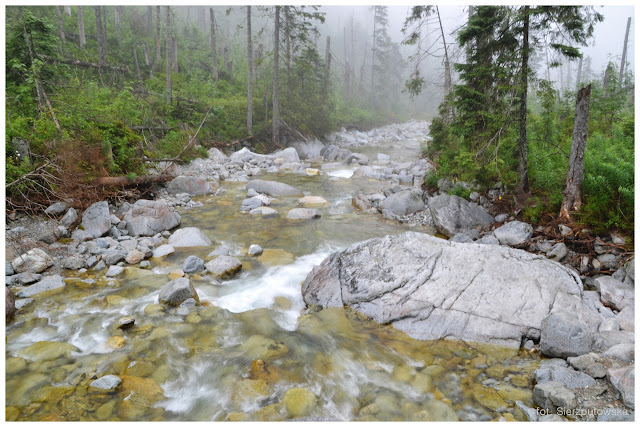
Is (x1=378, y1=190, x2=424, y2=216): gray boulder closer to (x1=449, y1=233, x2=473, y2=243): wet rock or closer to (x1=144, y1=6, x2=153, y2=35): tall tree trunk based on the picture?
(x1=449, y1=233, x2=473, y2=243): wet rock

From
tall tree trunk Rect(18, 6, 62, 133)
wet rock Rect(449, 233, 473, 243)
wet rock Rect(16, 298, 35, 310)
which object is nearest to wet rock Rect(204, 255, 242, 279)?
wet rock Rect(16, 298, 35, 310)

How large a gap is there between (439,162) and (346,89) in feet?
118

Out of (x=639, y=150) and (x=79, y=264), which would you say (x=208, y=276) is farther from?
(x=639, y=150)

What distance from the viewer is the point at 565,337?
4.48m

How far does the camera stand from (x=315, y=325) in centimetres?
554

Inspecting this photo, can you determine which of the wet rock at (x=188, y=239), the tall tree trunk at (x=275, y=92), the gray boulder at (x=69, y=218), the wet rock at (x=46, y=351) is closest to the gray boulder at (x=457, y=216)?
the wet rock at (x=188, y=239)

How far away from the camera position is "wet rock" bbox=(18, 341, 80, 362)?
14.9 ft

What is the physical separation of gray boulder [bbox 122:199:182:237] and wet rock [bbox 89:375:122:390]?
16.6 ft

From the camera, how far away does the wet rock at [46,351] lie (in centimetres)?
454

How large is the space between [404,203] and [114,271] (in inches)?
320

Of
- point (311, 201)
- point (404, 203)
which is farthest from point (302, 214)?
point (404, 203)

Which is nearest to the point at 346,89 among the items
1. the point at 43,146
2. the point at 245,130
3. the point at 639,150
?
the point at 245,130

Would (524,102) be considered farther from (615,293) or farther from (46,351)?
(46,351)

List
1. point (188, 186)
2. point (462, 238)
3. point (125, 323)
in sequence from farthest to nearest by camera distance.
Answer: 1. point (188, 186)
2. point (462, 238)
3. point (125, 323)
